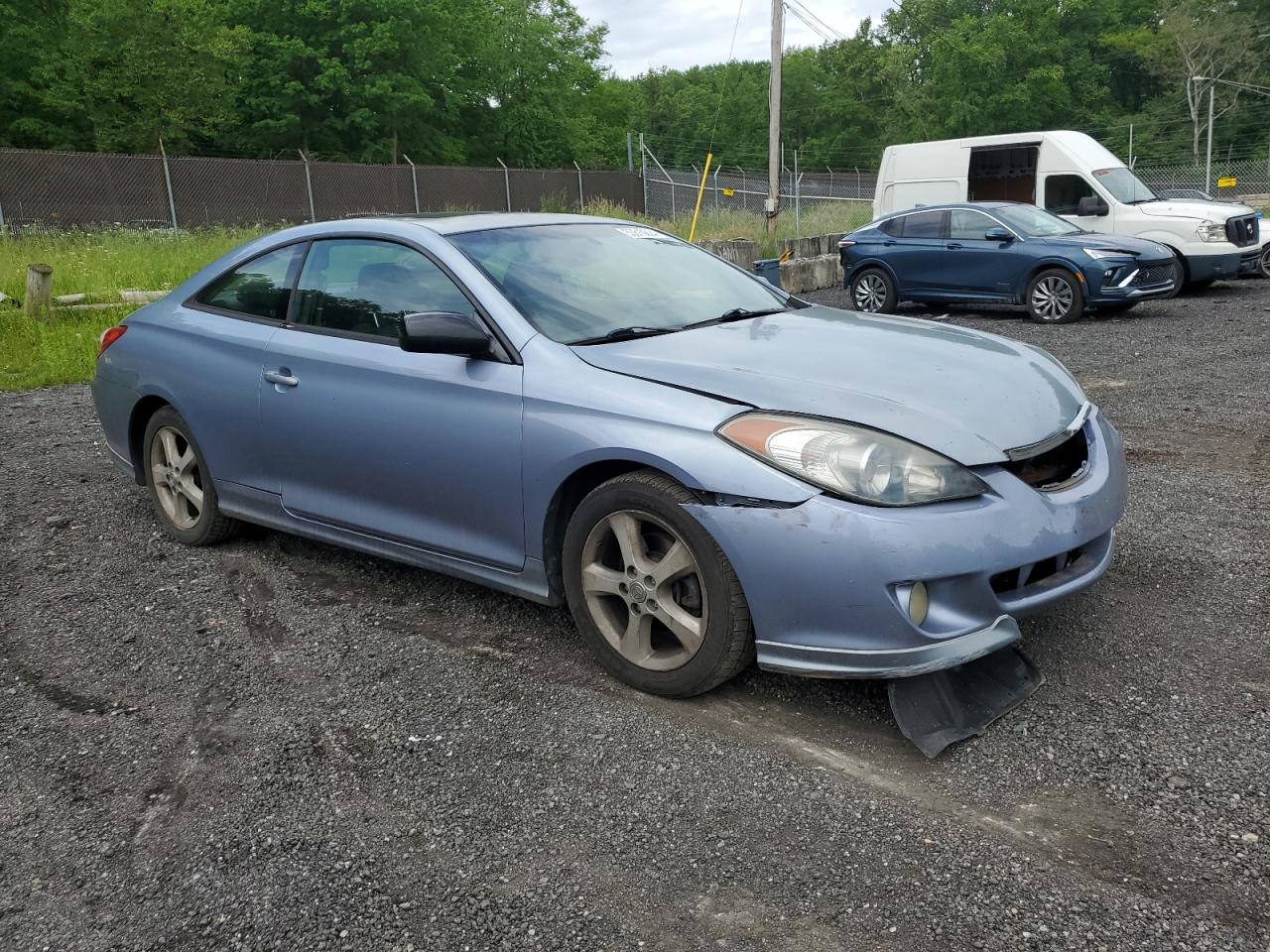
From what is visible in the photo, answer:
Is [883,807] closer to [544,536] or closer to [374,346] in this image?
[544,536]

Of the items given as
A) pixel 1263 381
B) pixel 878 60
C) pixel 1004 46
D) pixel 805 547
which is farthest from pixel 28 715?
pixel 878 60

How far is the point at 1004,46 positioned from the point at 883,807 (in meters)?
73.6

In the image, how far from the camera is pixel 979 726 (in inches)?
121

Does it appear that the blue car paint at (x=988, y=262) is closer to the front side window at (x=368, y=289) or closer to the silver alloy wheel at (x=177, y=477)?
the front side window at (x=368, y=289)

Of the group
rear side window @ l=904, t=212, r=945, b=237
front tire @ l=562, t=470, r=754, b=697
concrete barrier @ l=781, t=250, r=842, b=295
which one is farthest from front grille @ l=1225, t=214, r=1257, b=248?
front tire @ l=562, t=470, r=754, b=697

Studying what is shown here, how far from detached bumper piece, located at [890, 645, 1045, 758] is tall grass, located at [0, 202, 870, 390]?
373 inches

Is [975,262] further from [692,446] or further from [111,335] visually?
[692,446]

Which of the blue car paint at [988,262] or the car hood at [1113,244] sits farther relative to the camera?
the car hood at [1113,244]

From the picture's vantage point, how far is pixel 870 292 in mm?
14742

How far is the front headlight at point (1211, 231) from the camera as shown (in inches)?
566

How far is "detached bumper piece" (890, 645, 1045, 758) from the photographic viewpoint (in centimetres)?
303

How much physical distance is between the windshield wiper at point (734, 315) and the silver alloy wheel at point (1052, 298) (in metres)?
9.63

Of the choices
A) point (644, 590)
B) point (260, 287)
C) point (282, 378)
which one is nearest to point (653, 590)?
point (644, 590)

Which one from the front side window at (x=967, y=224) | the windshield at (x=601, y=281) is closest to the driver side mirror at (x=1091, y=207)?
the front side window at (x=967, y=224)
